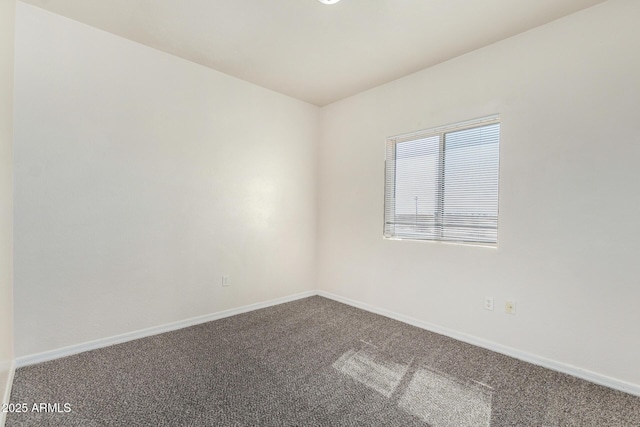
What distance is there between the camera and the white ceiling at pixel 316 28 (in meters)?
2.12

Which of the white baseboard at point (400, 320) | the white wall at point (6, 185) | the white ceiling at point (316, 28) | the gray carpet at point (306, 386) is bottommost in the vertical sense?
the gray carpet at point (306, 386)

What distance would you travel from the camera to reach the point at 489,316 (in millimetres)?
2588

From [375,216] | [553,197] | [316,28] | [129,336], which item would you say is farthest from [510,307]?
[129,336]

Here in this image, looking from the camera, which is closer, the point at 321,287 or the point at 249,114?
the point at 249,114

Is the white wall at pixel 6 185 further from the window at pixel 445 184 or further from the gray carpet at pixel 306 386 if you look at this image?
the window at pixel 445 184

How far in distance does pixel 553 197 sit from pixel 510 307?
0.93m

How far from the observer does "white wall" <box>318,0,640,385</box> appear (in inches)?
78.5

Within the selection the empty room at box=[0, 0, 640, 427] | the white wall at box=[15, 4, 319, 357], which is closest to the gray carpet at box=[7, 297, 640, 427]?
the empty room at box=[0, 0, 640, 427]

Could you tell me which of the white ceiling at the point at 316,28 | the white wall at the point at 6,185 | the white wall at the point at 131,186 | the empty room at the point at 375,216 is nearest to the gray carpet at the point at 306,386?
the empty room at the point at 375,216

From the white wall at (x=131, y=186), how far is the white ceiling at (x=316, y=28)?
28 cm

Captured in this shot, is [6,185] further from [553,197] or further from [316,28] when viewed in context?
[553,197]

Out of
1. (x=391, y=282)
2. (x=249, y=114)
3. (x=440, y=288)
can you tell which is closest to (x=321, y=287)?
(x=391, y=282)

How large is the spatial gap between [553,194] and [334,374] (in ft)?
6.88

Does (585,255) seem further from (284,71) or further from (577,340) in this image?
(284,71)
